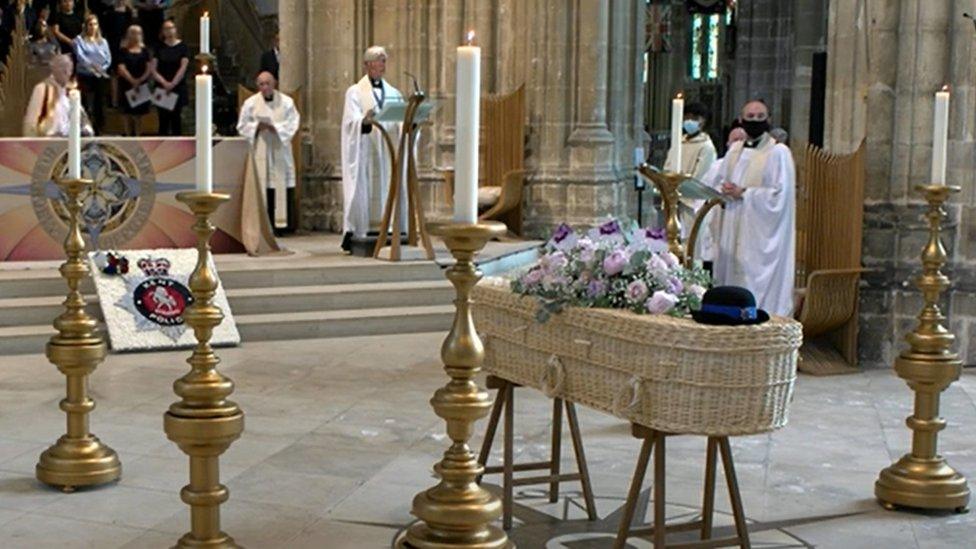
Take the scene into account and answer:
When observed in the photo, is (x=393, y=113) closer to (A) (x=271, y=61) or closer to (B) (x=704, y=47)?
(A) (x=271, y=61)

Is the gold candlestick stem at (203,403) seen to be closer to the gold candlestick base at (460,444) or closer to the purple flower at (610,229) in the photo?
the gold candlestick base at (460,444)

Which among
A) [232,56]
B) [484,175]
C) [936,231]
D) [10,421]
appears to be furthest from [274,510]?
[232,56]

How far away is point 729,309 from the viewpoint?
4.55m

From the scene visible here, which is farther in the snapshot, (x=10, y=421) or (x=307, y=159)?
(x=307, y=159)

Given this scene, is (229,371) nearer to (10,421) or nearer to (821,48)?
(10,421)

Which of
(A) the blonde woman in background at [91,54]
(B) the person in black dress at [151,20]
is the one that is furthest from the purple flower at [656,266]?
(B) the person in black dress at [151,20]

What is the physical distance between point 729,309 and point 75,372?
2714 millimetres

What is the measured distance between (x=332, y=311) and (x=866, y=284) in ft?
12.2

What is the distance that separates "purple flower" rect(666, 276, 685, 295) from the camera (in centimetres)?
480

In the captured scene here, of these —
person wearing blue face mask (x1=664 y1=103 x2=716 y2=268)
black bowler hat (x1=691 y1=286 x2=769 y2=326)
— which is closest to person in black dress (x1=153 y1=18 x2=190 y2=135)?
person wearing blue face mask (x1=664 y1=103 x2=716 y2=268)

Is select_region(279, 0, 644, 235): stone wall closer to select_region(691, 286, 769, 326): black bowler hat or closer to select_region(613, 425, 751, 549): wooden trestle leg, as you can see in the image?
select_region(613, 425, 751, 549): wooden trestle leg

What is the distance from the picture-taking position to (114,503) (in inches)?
229

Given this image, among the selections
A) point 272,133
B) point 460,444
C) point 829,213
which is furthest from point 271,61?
point 460,444

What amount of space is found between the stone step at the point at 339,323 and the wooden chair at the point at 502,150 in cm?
256
